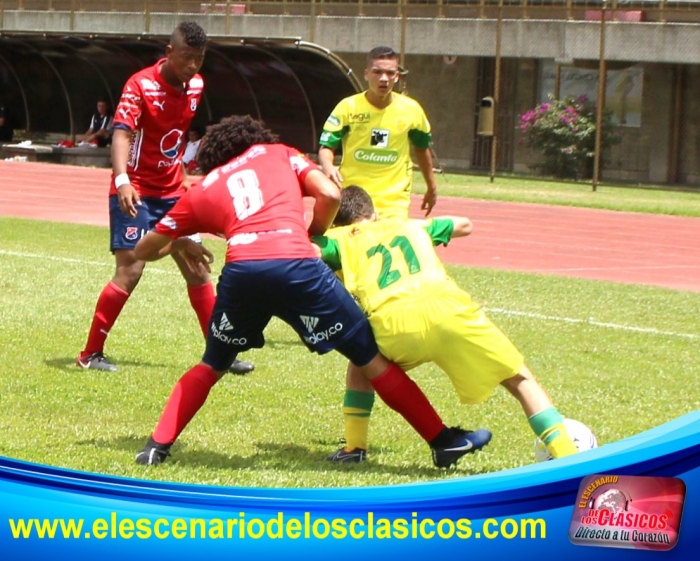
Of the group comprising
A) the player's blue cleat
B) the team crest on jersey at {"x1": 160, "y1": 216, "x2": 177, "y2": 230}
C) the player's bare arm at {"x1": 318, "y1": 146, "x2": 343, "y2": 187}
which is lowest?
the player's blue cleat

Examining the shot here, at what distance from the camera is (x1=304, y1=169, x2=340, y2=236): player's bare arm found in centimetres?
531

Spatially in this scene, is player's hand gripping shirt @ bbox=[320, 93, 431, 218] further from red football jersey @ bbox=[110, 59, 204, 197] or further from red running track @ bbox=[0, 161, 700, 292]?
red running track @ bbox=[0, 161, 700, 292]

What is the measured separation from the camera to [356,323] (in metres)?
5.16

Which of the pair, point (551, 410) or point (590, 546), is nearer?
point (590, 546)

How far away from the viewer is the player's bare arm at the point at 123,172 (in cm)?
732

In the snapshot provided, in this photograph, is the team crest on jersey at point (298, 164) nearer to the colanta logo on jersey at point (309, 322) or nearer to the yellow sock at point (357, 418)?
the colanta logo on jersey at point (309, 322)

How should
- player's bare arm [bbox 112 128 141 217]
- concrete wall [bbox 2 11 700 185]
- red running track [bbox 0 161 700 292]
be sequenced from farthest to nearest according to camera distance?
1. concrete wall [bbox 2 11 700 185]
2. red running track [bbox 0 161 700 292]
3. player's bare arm [bbox 112 128 141 217]

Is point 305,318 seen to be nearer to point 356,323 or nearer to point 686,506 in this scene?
point 356,323

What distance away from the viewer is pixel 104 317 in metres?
7.81

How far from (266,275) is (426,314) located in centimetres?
65

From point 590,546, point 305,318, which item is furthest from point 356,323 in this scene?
point 590,546

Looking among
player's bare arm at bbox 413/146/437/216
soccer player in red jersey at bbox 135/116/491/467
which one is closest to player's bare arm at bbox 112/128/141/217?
soccer player in red jersey at bbox 135/116/491/467

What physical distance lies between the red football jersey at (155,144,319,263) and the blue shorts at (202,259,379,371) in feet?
0.21

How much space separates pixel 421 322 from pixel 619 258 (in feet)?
36.0
